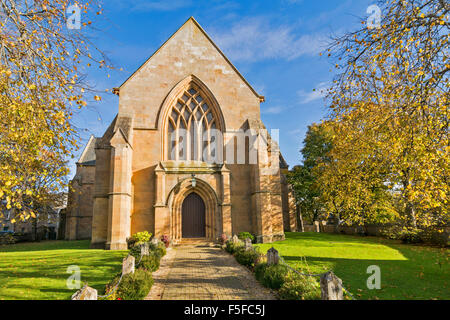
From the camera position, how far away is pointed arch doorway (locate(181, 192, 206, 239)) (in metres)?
20.4

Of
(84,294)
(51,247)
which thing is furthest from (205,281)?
(51,247)

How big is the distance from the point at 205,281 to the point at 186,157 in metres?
12.6

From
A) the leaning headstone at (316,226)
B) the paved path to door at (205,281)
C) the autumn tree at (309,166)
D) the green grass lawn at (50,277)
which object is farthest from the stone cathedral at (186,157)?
the leaning headstone at (316,226)

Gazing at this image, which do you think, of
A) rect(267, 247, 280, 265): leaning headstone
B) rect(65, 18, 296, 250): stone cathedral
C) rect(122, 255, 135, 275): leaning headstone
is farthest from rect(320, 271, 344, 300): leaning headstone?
rect(65, 18, 296, 250): stone cathedral

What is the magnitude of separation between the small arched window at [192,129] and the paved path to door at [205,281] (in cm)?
903

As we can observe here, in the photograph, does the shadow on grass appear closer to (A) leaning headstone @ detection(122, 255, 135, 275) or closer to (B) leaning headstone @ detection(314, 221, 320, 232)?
(A) leaning headstone @ detection(122, 255, 135, 275)

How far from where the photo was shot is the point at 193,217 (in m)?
20.6

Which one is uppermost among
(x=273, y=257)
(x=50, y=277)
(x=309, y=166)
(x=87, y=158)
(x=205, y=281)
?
(x=87, y=158)

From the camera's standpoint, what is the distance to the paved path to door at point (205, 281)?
770cm

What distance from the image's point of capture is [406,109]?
7176 millimetres

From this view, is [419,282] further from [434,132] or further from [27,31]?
[27,31]

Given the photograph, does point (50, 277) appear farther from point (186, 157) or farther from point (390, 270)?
point (390, 270)

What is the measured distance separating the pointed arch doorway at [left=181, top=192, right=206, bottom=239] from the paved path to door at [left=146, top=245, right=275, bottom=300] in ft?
21.4
